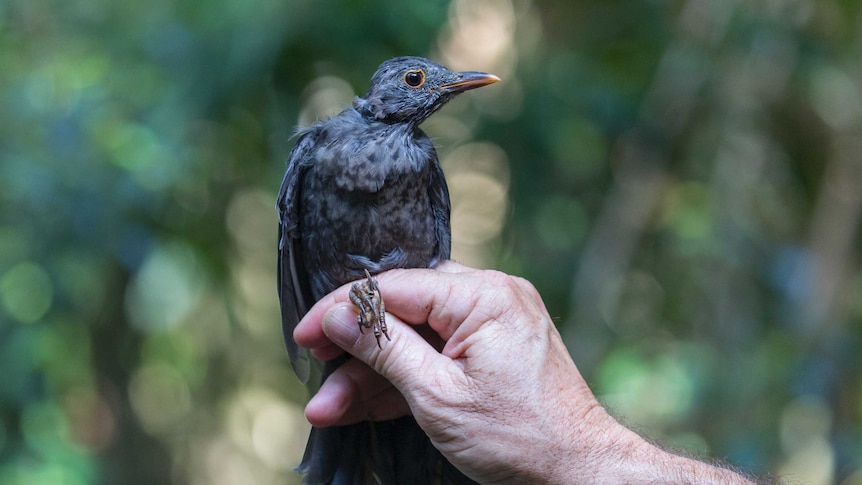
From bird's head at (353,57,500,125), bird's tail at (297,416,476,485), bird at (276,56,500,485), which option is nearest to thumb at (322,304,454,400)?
bird at (276,56,500,485)

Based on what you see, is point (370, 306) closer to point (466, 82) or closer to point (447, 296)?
point (447, 296)

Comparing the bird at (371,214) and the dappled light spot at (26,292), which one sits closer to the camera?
the bird at (371,214)

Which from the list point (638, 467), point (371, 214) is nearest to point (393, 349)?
point (371, 214)

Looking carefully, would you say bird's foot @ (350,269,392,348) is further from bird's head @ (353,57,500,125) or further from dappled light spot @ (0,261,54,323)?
dappled light spot @ (0,261,54,323)

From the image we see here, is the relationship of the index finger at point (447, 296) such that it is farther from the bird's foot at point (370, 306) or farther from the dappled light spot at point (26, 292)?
the dappled light spot at point (26, 292)

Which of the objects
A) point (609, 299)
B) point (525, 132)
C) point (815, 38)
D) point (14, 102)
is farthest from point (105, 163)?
point (815, 38)

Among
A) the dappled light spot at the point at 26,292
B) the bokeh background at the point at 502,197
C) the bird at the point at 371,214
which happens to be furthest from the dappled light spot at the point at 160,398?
the bird at the point at 371,214

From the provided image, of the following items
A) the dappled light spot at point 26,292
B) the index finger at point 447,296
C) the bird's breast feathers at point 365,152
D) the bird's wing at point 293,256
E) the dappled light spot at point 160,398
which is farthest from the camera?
the dappled light spot at point 160,398
